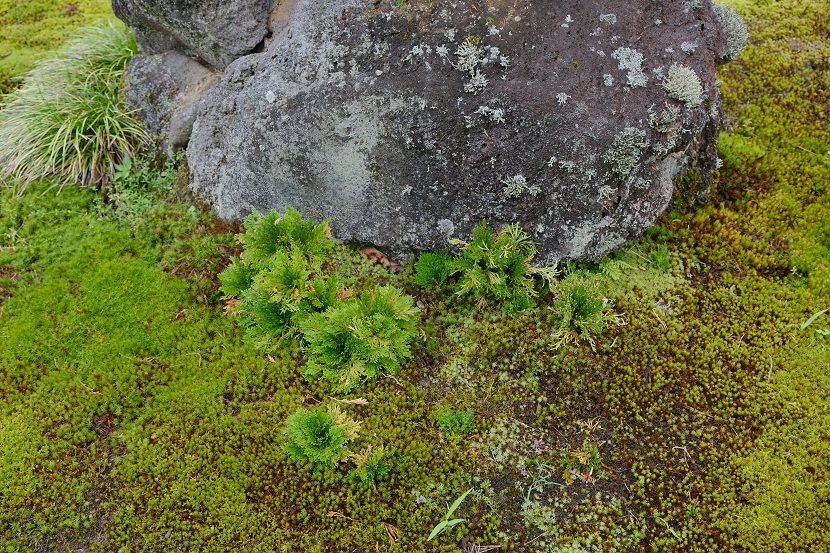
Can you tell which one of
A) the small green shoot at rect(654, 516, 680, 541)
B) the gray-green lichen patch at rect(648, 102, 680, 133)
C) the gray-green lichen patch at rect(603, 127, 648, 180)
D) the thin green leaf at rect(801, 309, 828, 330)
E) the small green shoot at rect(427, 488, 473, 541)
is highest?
the gray-green lichen patch at rect(648, 102, 680, 133)

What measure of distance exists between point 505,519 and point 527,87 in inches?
138

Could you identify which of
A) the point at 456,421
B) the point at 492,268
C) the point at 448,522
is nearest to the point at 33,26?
the point at 492,268

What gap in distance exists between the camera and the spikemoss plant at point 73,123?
6125 mm

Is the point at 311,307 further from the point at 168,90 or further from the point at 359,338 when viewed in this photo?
the point at 168,90

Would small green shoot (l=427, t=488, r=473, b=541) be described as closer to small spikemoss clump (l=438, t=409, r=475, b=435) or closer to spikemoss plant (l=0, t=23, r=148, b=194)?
small spikemoss clump (l=438, t=409, r=475, b=435)

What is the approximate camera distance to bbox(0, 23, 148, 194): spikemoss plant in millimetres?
6125

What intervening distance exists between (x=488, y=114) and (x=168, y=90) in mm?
3885

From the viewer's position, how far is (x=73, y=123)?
6.24m

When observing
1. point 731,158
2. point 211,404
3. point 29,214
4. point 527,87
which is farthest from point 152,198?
point 731,158

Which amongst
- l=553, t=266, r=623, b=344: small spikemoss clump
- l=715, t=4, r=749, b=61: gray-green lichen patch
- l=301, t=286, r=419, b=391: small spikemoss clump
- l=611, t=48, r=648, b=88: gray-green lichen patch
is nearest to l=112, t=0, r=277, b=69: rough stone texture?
l=301, t=286, r=419, b=391: small spikemoss clump

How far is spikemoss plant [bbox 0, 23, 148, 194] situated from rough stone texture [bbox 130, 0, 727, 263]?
2.08m

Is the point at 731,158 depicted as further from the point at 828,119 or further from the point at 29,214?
the point at 29,214

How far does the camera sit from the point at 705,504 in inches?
160

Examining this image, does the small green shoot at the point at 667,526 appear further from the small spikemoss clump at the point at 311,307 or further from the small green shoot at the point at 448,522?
the small spikemoss clump at the point at 311,307
